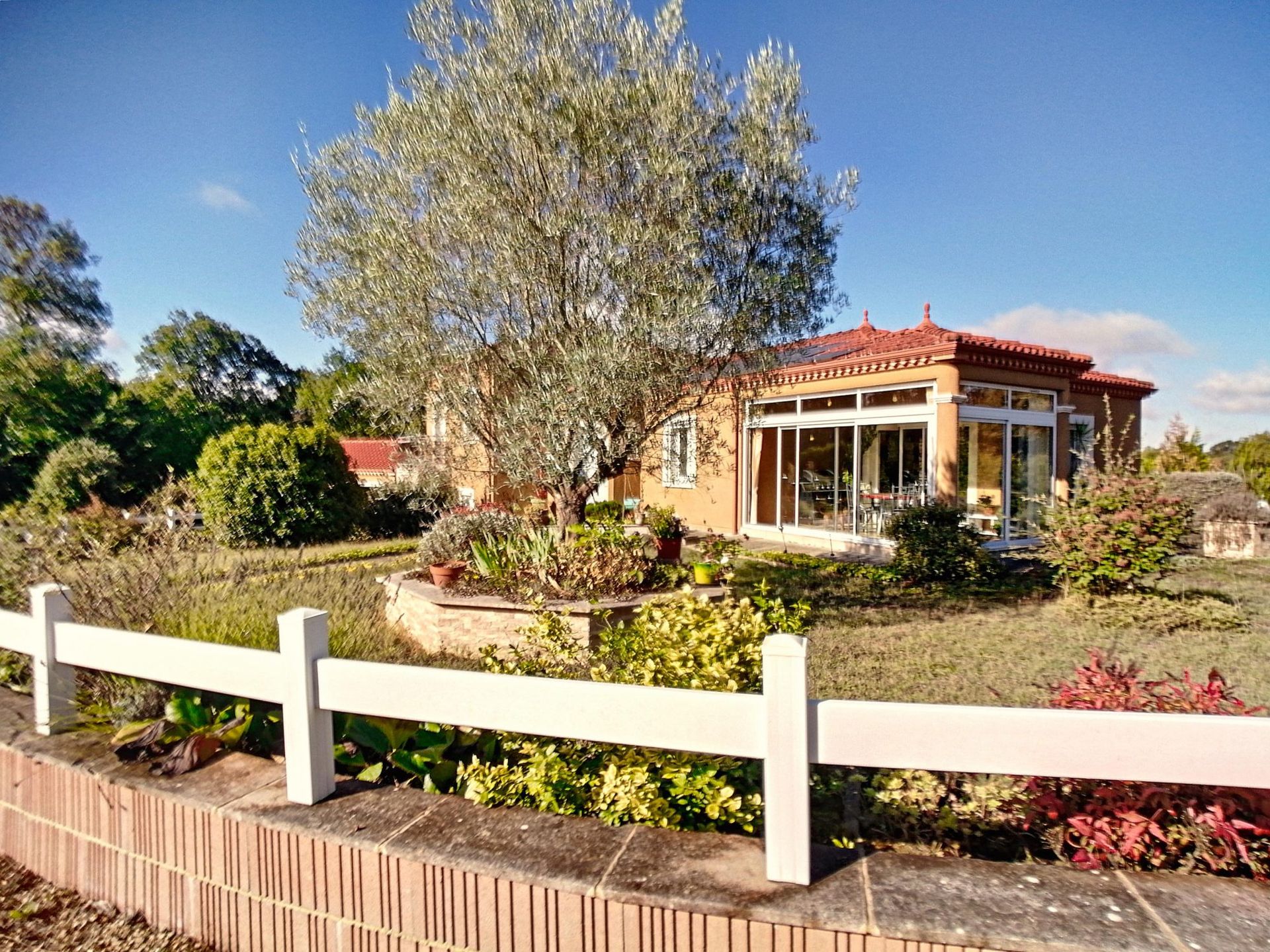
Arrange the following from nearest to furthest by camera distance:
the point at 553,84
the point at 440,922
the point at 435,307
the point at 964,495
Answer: the point at 440,922 → the point at 553,84 → the point at 435,307 → the point at 964,495

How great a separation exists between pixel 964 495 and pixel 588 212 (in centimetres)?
856

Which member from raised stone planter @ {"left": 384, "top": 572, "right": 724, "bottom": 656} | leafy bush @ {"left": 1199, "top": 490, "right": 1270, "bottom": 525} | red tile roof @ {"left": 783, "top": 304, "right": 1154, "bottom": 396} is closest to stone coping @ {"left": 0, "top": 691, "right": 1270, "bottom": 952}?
raised stone planter @ {"left": 384, "top": 572, "right": 724, "bottom": 656}

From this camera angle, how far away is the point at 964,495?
11766 mm

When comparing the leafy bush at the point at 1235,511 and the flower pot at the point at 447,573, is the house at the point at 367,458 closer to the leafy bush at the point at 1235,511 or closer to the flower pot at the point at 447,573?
the flower pot at the point at 447,573

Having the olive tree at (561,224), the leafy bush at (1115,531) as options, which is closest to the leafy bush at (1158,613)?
the leafy bush at (1115,531)

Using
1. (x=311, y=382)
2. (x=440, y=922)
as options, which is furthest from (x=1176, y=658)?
(x=311, y=382)

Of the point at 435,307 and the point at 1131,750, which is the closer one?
the point at 1131,750

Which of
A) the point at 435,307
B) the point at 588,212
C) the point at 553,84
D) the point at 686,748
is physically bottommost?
the point at 686,748

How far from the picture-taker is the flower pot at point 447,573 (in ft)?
22.3

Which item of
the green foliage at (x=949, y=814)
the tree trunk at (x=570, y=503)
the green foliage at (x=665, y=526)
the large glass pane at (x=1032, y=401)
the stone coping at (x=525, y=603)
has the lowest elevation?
the green foliage at (x=949, y=814)

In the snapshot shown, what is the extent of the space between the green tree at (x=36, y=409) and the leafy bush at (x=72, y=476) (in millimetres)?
4442

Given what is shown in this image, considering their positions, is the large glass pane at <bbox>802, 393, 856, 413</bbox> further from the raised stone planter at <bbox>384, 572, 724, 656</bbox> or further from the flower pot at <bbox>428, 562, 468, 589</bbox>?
the flower pot at <bbox>428, 562, 468, 589</bbox>

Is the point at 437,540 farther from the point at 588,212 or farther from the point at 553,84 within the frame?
the point at 553,84

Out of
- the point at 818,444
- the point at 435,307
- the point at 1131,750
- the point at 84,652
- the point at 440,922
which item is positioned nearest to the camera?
the point at 1131,750
